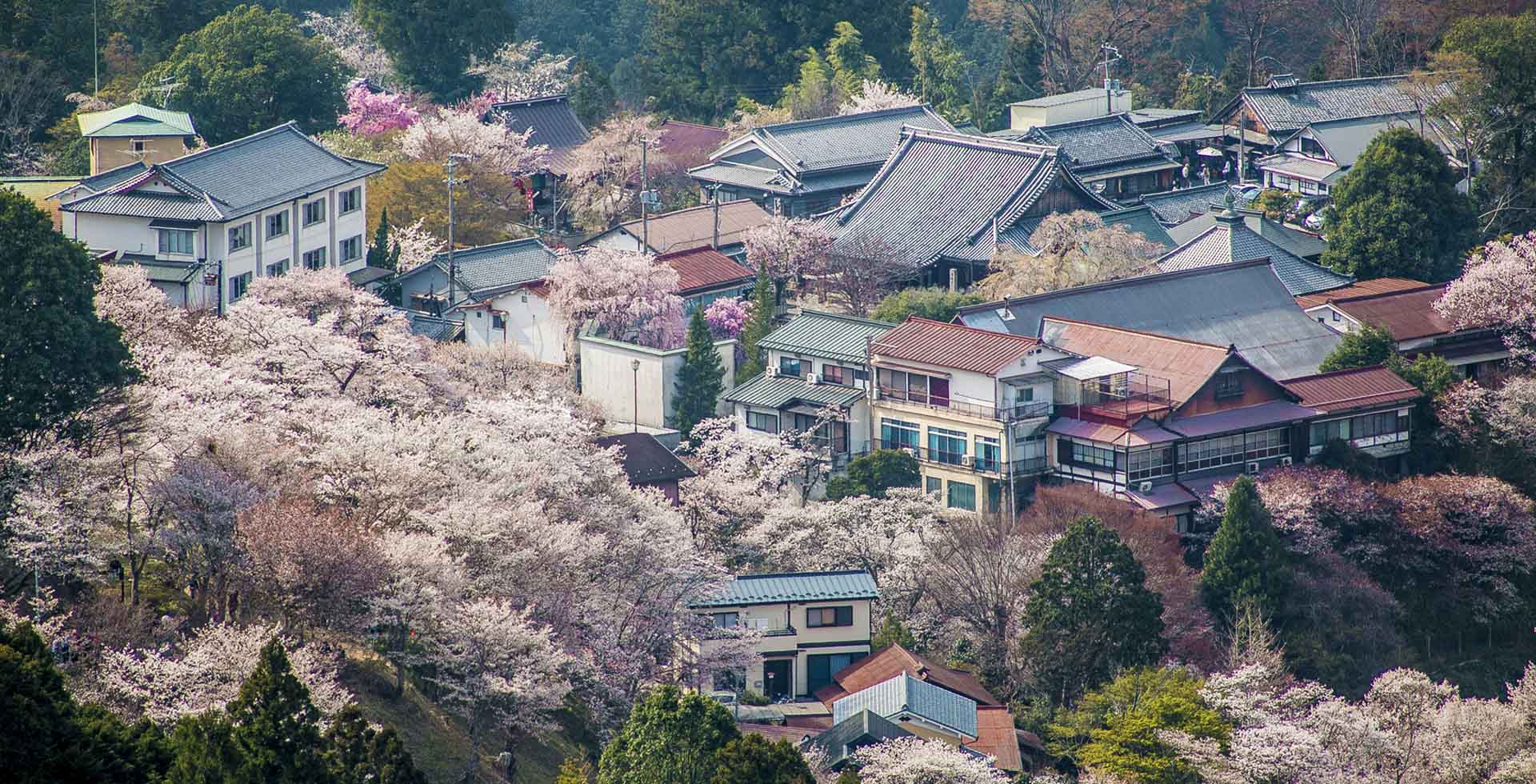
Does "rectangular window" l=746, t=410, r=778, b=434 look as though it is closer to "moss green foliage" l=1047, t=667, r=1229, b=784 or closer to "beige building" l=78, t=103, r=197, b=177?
Answer: "moss green foliage" l=1047, t=667, r=1229, b=784

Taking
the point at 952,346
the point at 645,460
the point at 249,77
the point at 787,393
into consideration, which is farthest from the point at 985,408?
the point at 249,77

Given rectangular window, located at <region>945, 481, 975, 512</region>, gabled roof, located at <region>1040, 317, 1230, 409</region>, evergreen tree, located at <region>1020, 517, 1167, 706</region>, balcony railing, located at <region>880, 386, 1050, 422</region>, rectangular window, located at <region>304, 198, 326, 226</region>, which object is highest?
rectangular window, located at <region>304, 198, 326, 226</region>

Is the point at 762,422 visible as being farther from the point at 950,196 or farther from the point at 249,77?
the point at 249,77

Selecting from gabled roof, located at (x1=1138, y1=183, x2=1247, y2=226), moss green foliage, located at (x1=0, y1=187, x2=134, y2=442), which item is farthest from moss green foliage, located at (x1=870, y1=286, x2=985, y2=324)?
moss green foliage, located at (x1=0, y1=187, x2=134, y2=442)

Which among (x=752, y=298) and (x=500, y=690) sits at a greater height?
(x=752, y=298)

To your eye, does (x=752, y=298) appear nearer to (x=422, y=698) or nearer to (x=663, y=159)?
(x=663, y=159)

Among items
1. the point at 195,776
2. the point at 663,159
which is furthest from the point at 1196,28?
the point at 195,776
